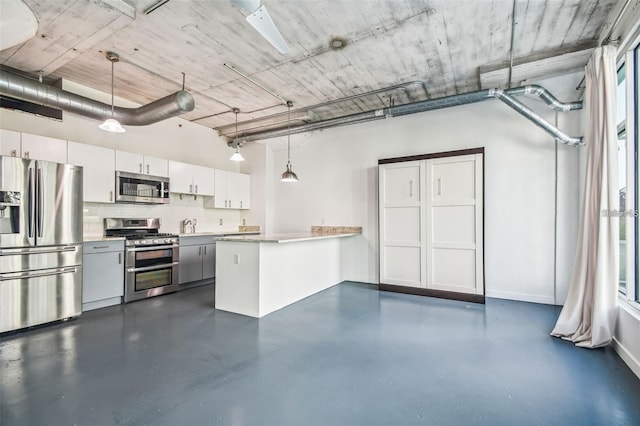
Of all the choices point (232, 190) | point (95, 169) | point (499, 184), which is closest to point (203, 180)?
point (232, 190)

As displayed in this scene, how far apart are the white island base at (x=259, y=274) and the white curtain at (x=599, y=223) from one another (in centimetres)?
313

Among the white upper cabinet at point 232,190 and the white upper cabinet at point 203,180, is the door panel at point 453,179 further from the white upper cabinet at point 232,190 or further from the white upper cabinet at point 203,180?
the white upper cabinet at point 203,180

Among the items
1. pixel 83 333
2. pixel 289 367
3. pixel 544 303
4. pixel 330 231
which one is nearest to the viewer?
pixel 289 367

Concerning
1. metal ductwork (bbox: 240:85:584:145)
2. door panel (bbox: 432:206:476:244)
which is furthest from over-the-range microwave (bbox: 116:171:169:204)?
door panel (bbox: 432:206:476:244)

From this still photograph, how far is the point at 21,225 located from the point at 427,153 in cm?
550

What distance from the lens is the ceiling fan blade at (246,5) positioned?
6.02ft

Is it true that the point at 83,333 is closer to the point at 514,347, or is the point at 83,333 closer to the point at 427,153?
the point at 514,347

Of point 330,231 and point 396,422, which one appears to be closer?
point 396,422

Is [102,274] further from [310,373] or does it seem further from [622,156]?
[622,156]

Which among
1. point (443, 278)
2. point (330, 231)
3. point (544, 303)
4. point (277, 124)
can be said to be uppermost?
point (277, 124)

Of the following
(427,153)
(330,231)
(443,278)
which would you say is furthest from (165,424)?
(427,153)

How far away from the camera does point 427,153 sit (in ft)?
16.5

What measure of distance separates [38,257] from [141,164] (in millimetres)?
2032

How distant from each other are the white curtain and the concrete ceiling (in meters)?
0.75
